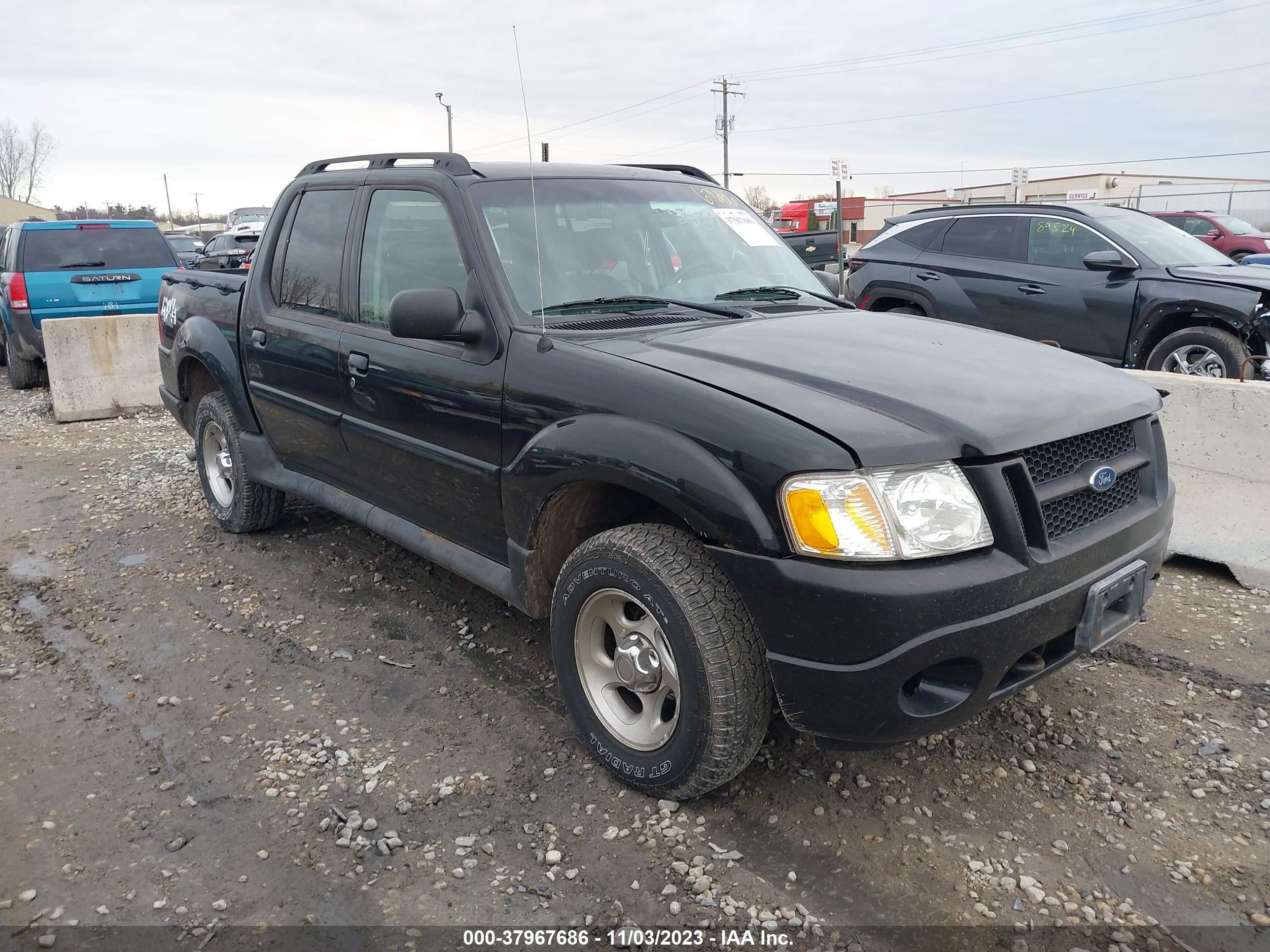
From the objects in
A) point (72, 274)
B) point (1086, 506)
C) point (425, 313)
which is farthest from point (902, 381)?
point (72, 274)

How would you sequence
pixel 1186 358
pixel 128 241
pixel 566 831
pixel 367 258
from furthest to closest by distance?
pixel 128 241 → pixel 1186 358 → pixel 367 258 → pixel 566 831

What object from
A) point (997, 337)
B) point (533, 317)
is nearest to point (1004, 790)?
point (997, 337)

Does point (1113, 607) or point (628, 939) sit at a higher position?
point (1113, 607)

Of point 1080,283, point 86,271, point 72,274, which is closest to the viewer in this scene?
point 1080,283

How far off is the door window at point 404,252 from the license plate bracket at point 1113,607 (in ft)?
7.62

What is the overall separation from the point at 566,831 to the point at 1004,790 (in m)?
1.37

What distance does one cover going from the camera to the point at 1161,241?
810cm

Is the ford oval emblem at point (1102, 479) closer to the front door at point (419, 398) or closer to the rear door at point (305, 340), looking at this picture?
the front door at point (419, 398)

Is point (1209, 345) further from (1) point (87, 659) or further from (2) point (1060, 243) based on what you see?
(1) point (87, 659)

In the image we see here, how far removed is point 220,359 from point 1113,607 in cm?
439

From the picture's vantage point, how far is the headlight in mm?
2359

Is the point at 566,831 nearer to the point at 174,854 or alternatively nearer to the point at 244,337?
the point at 174,854

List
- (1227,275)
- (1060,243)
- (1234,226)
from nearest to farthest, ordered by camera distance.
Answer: (1227,275), (1060,243), (1234,226)

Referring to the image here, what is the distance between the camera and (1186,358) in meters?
7.39
